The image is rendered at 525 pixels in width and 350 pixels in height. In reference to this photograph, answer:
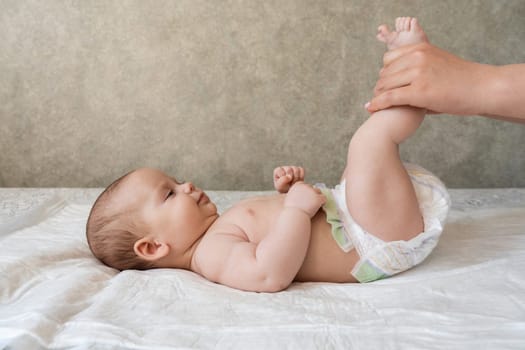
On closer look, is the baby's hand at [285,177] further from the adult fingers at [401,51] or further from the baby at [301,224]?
the adult fingers at [401,51]

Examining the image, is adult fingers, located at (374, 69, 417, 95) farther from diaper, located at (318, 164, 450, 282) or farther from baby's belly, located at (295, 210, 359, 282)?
baby's belly, located at (295, 210, 359, 282)

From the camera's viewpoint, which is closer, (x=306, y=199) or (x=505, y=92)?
(x=505, y=92)

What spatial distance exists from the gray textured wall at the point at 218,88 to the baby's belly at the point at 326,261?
1298 mm

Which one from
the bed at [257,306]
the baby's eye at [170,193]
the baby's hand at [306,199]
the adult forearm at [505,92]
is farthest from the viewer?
the baby's eye at [170,193]

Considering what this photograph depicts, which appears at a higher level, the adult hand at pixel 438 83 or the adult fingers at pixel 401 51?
the adult fingers at pixel 401 51

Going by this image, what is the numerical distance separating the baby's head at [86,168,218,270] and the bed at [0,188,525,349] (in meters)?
0.05

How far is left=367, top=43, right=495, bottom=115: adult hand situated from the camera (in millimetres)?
1055

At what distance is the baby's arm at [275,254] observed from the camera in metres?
1.07

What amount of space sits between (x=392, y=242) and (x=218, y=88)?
1474 millimetres

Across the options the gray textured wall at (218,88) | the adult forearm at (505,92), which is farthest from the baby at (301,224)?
the gray textured wall at (218,88)

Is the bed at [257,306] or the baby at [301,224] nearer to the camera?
the bed at [257,306]

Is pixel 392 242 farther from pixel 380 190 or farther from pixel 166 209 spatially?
pixel 166 209

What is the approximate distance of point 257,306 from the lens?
0.97 metres

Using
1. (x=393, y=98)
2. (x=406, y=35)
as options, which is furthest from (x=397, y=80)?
(x=406, y=35)
